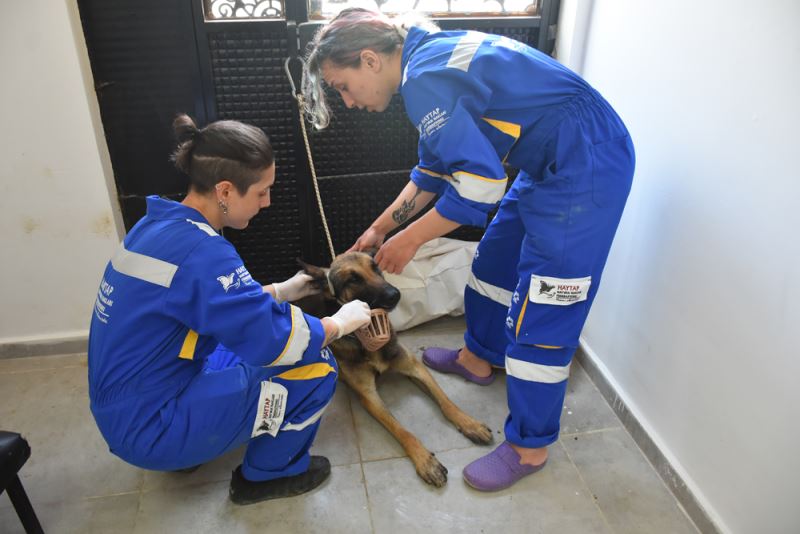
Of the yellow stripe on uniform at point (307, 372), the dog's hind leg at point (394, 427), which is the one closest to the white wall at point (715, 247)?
the dog's hind leg at point (394, 427)

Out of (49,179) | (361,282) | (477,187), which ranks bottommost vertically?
(361,282)

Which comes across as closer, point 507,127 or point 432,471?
point 507,127

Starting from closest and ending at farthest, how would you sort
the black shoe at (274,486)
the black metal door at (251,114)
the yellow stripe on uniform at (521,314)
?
the yellow stripe on uniform at (521,314)
the black shoe at (274,486)
the black metal door at (251,114)

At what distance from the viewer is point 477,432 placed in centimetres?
222

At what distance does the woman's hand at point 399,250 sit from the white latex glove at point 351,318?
0.18 m

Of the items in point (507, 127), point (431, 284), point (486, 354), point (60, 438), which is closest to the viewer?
point (507, 127)

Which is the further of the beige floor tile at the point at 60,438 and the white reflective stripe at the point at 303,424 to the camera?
the beige floor tile at the point at 60,438

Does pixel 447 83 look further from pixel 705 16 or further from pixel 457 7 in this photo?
pixel 457 7

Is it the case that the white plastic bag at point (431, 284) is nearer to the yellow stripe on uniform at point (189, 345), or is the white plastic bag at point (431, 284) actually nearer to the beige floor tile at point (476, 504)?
the beige floor tile at point (476, 504)

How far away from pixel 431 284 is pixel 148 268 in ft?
5.42

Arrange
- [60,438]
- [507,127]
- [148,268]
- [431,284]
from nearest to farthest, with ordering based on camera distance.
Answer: [148,268] → [507,127] → [60,438] → [431,284]

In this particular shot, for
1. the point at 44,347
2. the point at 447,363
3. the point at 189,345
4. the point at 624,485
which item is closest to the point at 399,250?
the point at 189,345

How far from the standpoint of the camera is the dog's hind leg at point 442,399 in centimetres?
222

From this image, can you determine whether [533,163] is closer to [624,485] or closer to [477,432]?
[477,432]
